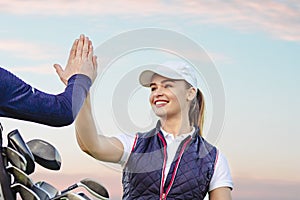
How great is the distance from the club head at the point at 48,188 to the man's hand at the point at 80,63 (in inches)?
11.0

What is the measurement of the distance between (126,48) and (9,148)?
763 millimetres

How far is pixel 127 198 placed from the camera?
11.2 ft

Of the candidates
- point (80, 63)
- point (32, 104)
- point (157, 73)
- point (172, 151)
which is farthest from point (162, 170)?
point (32, 104)

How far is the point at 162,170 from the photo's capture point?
3441 millimetres

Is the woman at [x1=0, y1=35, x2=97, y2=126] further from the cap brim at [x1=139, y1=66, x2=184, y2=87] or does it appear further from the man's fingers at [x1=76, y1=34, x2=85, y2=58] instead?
the cap brim at [x1=139, y1=66, x2=184, y2=87]

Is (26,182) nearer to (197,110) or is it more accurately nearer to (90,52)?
(90,52)

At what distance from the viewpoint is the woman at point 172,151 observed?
11.1 ft

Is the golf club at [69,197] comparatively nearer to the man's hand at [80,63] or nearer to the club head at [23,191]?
the club head at [23,191]

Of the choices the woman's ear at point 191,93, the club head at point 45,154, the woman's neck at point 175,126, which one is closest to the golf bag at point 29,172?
the club head at point 45,154

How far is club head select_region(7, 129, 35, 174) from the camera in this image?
7.07ft

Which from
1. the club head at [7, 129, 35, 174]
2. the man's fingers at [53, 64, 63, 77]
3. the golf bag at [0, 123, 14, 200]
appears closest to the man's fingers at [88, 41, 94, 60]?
the man's fingers at [53, 64, 63, 77]

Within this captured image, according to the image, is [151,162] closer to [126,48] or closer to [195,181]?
[195,181]

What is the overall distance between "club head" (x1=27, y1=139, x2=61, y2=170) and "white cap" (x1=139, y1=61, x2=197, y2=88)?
4.00 feet

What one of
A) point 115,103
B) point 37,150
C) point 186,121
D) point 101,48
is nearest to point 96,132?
point 115,103
